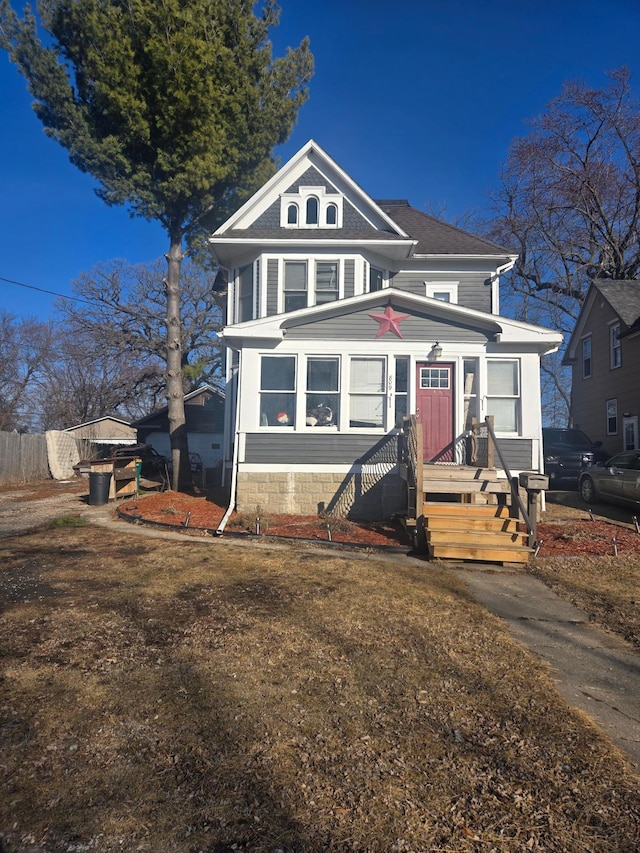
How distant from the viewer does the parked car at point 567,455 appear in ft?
54.2

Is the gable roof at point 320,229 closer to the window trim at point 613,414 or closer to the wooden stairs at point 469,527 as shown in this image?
the wooden stairs at point 469,527

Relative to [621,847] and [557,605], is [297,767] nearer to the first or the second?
[621,847]

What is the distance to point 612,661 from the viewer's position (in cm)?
428

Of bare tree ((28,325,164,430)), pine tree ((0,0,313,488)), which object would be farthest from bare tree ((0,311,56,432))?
pine tree ((0,0,313,488))

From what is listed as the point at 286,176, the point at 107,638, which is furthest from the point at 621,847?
the point at 286,176

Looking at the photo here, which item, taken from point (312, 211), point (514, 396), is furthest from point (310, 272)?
point (514, 396)

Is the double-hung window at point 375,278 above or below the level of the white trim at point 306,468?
above

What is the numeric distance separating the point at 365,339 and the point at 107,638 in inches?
316

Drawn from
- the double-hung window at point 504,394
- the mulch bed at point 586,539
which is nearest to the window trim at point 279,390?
the double-hung window at point 504,394

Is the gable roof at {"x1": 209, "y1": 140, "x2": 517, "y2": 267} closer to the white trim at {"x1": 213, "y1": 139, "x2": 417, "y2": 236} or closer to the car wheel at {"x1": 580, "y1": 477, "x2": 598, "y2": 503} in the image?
the white trim at {"x1": 213, "y1": 139, "x2": 417, "y2": 236}

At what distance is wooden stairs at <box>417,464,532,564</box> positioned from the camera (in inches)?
293

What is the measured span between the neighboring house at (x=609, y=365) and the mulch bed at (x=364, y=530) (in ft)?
33.5

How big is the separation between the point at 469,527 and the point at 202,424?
1907 cm

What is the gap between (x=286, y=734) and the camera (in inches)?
114
